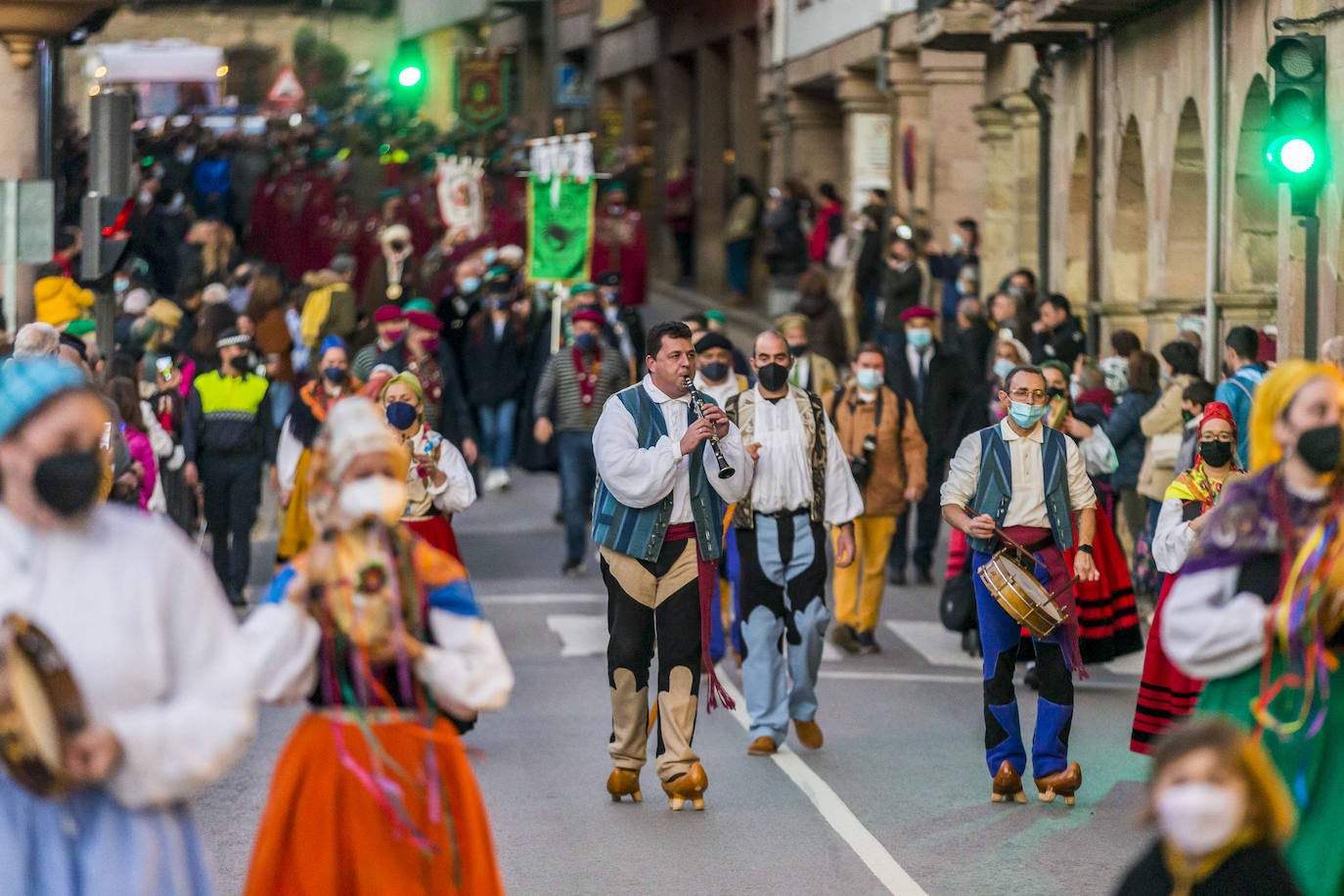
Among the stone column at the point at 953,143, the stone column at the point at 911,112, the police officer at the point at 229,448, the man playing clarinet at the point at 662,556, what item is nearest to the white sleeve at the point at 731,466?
the man playing clarinet at the point at 662,556

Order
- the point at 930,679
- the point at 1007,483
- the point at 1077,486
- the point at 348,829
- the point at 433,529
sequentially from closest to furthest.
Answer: the point at 348,829 < the point at 1007,483 < the point at 1077,486 < the point at 433,529 < the point at 930,679

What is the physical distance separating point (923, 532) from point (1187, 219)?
5077 millimetres

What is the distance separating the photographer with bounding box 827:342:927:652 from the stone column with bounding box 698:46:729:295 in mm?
29307

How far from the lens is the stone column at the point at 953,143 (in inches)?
1241

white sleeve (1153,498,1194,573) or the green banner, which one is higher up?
the green banner

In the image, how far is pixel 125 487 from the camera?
37.8 feet

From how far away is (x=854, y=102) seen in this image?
36656 millimetres

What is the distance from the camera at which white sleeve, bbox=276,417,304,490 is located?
50.0 ft

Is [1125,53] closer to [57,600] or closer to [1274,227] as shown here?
[1274,227]

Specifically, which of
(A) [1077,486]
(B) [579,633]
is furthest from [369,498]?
(B) [579,633]

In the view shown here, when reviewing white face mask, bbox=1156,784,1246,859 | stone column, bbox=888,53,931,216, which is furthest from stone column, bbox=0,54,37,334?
white face mask, bbox=1156,784,1246,859

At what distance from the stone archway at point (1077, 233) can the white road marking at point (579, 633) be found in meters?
10.7

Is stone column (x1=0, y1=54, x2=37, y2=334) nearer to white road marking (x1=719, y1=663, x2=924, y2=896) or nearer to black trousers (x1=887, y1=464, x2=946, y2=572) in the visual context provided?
black trousers (x1=887, y1=464, x2=946, y2=572)

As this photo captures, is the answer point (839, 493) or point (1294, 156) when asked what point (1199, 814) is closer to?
point (839, 493)
